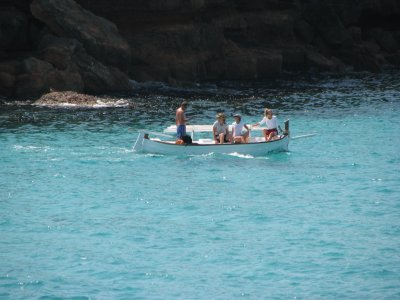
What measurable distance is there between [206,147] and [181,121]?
1.47 m

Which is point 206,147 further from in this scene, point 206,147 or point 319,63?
point 319,63

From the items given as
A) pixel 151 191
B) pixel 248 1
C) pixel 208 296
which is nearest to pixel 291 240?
pixel 208 296

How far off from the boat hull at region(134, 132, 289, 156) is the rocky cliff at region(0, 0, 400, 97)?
15144mm

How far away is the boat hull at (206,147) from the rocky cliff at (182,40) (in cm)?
1514

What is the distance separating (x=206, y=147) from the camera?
33.7 metres

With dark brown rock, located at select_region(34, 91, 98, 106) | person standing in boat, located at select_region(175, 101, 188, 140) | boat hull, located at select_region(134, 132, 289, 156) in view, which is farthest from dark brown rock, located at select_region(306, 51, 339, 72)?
person standing in boat, located at select_region(175, 101, 188, 140)

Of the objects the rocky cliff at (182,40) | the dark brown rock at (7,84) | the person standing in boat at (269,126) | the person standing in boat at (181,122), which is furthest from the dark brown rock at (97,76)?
the person standing in boat at (269,126)

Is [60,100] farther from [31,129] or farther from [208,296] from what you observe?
[208,296]

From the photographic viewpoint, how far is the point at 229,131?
3453cm

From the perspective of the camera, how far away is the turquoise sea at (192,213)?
2048 cm

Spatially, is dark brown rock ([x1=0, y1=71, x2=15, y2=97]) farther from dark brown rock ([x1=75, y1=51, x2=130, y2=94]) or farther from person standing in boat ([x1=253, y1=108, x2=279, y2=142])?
person standing in boat ([x1=253, y1=108, x2=279, y2=142])

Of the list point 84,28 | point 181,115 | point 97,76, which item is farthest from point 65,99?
point 181,115

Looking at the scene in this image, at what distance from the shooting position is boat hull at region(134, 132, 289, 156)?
33.6m

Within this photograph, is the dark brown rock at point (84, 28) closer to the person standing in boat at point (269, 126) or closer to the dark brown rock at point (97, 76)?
the dark brown rock at point (97, 76)
